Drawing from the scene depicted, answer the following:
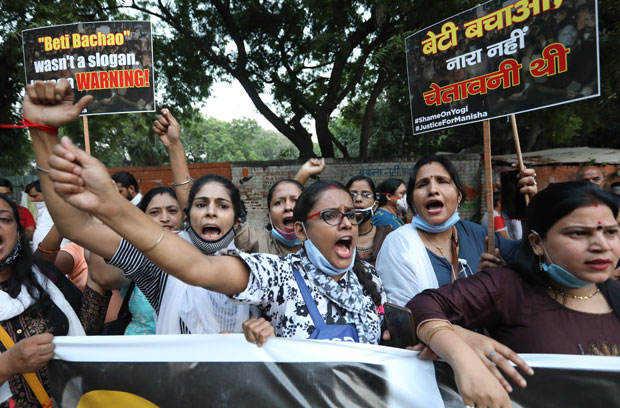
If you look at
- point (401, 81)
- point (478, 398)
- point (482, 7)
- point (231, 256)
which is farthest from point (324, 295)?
point (401, 81)

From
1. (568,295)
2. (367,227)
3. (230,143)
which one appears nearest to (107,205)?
(568,295)

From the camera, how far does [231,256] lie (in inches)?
57.8

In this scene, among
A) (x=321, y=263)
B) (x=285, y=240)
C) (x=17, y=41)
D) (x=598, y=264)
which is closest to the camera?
(x=598, y=264)

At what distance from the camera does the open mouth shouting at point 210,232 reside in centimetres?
220

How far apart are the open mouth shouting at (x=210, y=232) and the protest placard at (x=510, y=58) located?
1.72m

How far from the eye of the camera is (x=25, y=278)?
1880 millimetres

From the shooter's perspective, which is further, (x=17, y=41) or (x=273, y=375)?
(x=17, y=41)

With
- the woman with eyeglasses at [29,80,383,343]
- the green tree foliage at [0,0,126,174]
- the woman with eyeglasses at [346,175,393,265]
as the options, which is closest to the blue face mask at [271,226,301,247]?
the woman with eyeglasses at [346,175,393,265]

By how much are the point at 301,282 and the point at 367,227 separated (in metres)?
2.02

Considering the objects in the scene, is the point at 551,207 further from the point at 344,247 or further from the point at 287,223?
the point at 287,223

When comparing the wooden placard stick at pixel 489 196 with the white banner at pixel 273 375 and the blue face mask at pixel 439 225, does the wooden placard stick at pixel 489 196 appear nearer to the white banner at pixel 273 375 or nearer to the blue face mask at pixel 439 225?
the blue face mask at pixel 439 225

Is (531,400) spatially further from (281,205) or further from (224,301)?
(281,205)

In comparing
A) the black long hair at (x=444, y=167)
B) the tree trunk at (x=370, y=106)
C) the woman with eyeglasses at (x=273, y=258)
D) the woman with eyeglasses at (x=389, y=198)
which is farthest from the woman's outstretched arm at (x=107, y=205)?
the tree trunk at (x=370, y=106)

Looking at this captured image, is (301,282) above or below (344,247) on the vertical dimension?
below
